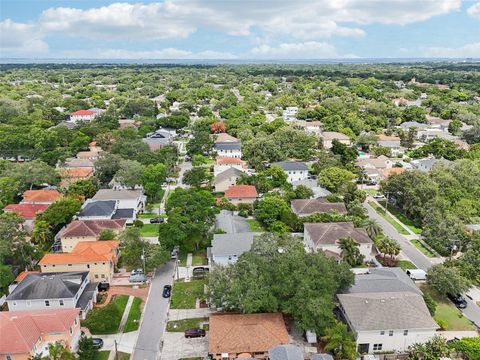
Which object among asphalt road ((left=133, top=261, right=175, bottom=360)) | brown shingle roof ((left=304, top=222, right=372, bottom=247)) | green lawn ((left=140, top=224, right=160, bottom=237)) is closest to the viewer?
asphalt road ((left=133, top=261, right=175, bottom=360))

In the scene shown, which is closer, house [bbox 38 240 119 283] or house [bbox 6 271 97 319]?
house [bbox 6 271 97 319]

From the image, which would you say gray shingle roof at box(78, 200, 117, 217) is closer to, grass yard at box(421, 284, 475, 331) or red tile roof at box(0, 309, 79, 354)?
red tile roof at box(0, 309, 79, 354)

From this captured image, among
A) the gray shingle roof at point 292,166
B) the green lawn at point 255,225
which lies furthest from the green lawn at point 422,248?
the gray shingle roof at point 292,166

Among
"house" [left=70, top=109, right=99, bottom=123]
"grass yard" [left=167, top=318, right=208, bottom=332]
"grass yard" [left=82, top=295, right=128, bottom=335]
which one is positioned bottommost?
"grass yard" [left=167, top=318, right=208, bottom=332]

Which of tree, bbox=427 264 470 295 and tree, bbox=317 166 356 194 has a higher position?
tree, bbox=317 166 356 194

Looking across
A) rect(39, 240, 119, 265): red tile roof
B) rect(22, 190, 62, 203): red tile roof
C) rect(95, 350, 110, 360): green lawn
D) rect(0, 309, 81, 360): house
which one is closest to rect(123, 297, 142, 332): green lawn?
rect(95, 350, 110, 360): green lawn

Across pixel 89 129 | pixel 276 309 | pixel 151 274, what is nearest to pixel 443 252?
pixel 276 309

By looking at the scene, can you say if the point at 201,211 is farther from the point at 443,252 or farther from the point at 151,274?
the point at 443,252
